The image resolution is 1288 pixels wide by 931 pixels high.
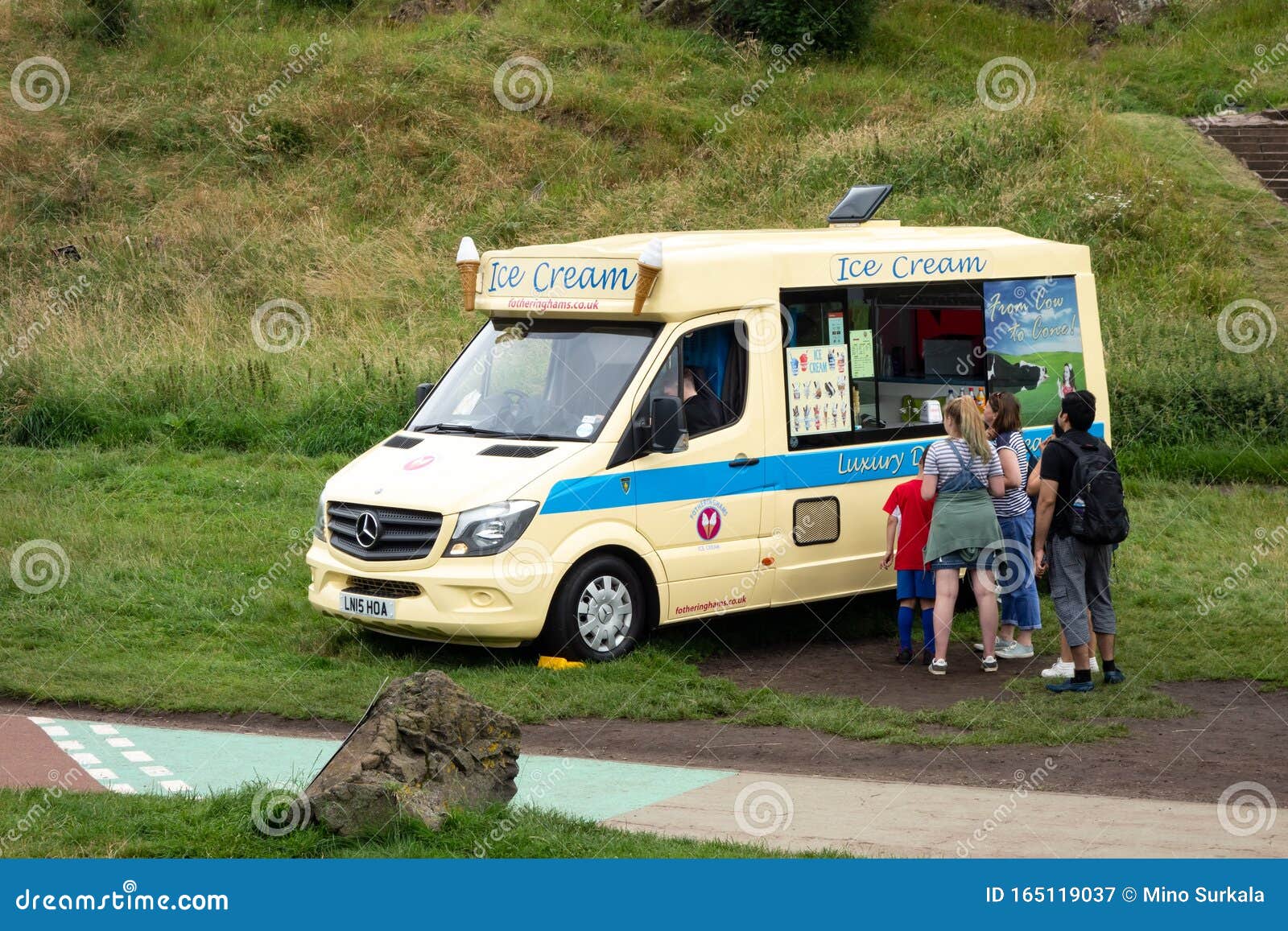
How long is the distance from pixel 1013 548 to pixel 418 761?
18.4 ft

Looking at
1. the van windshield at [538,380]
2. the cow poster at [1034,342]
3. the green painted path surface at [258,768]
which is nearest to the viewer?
A: the green painted path surface at [258,768]

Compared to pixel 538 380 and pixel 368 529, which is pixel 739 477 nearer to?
pixel 538 380

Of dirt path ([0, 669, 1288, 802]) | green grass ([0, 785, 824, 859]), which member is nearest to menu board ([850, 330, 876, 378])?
dirt path ([0, 669, 1288, 802])

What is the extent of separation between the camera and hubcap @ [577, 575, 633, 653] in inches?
398

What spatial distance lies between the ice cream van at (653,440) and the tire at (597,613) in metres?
Answer: 0.01

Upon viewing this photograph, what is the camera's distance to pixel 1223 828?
22.1 feet

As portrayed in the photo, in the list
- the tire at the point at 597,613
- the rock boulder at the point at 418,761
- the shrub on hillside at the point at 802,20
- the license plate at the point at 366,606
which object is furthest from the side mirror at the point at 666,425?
the shrub on hillside at the point at 802,20

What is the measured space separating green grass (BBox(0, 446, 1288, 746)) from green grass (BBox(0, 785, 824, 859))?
260 cm

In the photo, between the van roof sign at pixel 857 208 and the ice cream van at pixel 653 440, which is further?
the van roof sign at pixel 857 208

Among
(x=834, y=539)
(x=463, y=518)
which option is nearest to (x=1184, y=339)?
(x=834, y=539)

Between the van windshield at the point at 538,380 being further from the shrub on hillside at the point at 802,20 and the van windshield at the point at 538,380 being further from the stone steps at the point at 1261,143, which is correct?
the shrub on hillside at the point at 802,20

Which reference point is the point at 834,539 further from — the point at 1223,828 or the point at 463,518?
the point at 1223,828

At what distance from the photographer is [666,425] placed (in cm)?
1024

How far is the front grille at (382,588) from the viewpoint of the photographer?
32.6 feet
